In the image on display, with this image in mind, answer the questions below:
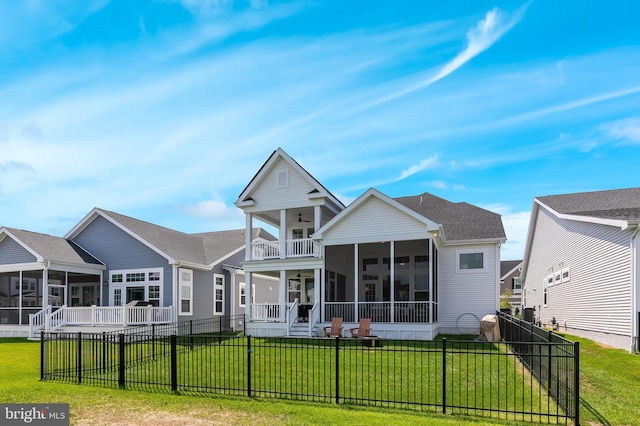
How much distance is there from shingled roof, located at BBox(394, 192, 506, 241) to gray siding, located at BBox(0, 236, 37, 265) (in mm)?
18677

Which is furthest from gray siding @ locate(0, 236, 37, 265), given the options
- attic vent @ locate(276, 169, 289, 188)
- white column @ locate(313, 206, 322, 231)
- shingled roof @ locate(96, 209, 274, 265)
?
white column @ locate(313, 206, 322, 231)

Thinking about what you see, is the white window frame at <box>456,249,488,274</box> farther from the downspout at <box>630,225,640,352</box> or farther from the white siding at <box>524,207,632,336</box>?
the downspout at <box>630,225,640,352</box>

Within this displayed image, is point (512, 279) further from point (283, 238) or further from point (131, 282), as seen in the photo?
point (131, 282)

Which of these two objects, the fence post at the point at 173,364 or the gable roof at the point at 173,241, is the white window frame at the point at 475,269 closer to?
the gable roof at the point at 173,241

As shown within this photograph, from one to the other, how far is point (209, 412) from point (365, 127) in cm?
972

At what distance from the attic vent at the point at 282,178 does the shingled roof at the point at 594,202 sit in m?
12.0

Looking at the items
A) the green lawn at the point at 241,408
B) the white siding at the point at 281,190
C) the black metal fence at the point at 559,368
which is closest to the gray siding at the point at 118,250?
the white siding at the point at 281,190

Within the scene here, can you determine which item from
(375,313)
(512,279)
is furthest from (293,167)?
(512,279)

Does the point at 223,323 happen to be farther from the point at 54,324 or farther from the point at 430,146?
the point at 430,146

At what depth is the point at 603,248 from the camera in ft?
54.9

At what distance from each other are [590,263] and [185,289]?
56.8 feet

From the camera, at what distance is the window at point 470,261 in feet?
70.7

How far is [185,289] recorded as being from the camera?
23312 millimetres

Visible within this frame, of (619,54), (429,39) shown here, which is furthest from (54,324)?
(619,54)
